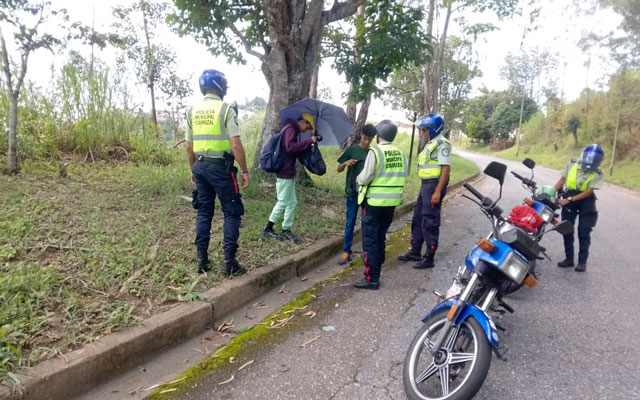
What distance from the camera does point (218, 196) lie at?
3.40m

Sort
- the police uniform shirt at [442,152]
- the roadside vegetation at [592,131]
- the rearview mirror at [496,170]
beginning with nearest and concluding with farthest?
1. the rearview mirror at [496,170]
2. the police uniform shirt at [442,152]
3. the roadside vegetation at [592,131]

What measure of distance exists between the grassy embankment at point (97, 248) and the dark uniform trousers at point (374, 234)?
0.95 metres

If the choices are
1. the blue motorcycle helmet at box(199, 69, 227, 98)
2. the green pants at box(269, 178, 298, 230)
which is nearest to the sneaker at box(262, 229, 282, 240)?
the green pants at box(269, 178, 298, 230)

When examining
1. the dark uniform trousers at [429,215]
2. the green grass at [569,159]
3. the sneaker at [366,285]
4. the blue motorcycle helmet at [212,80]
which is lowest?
the green grass at [569,159]

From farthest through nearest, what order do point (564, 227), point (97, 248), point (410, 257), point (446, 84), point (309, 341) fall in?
1. point (446, 84)
2. point (410, 257)
3. point (97, 248)
4. point (309, 341)
5. point (564, 227)

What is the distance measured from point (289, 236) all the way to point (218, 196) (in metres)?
1.46

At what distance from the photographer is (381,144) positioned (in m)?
3.83

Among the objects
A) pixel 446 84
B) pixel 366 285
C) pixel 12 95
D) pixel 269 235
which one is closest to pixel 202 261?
pixel 269 235

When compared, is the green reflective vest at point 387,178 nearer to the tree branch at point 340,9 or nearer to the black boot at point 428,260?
the black boot at point 428,260

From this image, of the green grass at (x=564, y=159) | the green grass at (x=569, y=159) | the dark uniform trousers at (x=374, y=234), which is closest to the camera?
the dark uniform trousers at (x=374, y=234)

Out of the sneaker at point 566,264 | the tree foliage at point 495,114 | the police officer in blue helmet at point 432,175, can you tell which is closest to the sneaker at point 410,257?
the police officer in blue helmet at point 432,175

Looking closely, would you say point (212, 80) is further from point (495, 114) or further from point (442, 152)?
point (495, 114)

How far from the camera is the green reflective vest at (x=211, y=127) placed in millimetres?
3312

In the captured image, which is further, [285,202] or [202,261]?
[285,202]
